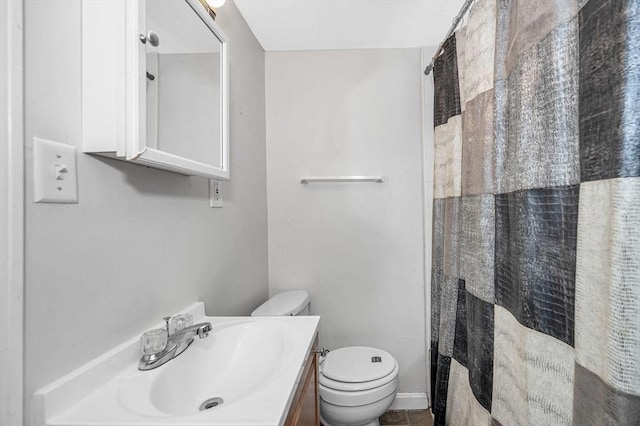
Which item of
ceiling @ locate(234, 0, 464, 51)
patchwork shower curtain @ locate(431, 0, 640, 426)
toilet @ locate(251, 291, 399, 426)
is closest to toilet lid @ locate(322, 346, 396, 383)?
toilet @ locate(251, 291, 399, 426)

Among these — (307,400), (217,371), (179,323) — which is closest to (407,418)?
(307,400)

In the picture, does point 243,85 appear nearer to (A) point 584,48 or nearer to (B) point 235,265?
(B) point 235,265

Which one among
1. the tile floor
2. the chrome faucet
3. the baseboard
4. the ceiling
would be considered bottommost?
the tile floor

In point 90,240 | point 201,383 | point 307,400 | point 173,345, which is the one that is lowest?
point 307,400

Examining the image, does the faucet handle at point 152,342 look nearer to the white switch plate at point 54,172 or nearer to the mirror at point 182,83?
the white switch plate at point 54,172

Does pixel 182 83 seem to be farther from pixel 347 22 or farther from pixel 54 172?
pixel 347 22

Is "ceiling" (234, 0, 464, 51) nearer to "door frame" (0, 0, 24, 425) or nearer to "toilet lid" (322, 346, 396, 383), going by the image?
"door frame" (0, 0, 24, 425)

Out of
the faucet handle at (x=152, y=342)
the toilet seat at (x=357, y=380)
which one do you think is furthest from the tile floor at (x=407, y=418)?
the faucet handle at (x=152, y=342)

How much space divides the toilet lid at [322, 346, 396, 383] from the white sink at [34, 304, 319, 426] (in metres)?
0.61

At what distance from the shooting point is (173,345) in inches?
31.0

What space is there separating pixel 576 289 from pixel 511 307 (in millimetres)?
248

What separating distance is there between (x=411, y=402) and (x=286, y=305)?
3.38 ft

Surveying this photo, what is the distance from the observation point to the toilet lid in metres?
1.42

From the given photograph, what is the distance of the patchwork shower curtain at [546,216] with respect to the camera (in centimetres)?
51
